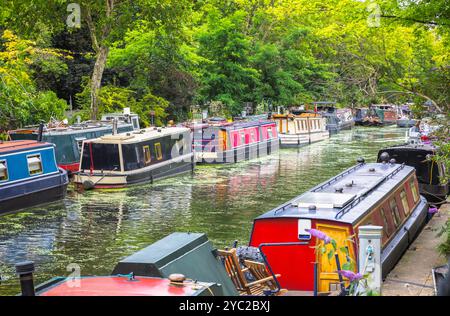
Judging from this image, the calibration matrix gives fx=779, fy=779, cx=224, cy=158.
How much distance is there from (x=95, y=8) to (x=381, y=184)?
22705 mm

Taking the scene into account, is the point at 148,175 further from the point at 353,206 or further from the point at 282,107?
the point at 282,107

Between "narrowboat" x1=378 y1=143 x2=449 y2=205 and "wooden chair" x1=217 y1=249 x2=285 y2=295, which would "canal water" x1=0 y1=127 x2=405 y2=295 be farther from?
"wooden chair" x1=217 y1=249 x2=285 y2=295

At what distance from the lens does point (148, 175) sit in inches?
1235

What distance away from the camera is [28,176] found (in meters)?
25.4

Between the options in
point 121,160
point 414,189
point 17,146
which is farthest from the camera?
point 121,160

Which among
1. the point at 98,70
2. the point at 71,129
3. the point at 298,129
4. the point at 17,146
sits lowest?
the point at 298,129

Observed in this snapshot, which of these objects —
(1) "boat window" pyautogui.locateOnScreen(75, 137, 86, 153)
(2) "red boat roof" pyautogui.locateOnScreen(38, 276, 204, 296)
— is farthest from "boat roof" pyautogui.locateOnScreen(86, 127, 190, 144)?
(2) "red boat roof" pyautogui.locateOnScreen(38, 276, 204, 296)

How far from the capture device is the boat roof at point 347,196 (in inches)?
540

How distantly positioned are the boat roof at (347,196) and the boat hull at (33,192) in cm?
1101

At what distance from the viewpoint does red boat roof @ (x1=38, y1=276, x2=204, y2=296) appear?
26.0 ft

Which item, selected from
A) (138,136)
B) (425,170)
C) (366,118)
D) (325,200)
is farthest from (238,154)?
(366,118)

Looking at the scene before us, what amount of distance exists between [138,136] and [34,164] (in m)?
6.58

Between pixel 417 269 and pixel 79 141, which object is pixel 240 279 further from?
pixel 79 141
